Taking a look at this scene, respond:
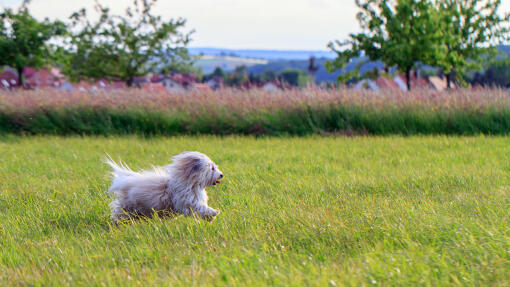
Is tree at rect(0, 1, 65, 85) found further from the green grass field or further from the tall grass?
the green grass field

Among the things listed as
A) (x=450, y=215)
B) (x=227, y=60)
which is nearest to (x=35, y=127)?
(x=450, y=215)

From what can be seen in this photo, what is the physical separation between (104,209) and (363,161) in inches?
171

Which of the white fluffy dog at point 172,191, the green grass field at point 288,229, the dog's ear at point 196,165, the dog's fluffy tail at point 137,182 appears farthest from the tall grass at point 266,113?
the dog's ear at point 196,165

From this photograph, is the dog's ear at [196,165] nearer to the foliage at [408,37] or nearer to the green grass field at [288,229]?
the green grass field at [288,229]

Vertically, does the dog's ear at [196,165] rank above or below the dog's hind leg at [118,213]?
above

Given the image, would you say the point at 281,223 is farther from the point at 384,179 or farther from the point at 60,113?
the point at 60,113

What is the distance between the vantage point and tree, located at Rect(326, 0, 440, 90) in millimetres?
24031

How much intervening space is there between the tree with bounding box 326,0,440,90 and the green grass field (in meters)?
17.3

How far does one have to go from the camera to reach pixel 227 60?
186125mm

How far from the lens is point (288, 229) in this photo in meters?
4.31

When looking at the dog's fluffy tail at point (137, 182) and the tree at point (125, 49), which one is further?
the tree at point (125, 49)

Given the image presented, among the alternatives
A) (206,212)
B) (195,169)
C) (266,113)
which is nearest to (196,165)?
(195,169)

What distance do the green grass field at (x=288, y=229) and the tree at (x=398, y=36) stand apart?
17268 millimetres

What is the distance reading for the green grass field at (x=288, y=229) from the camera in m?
3.37
